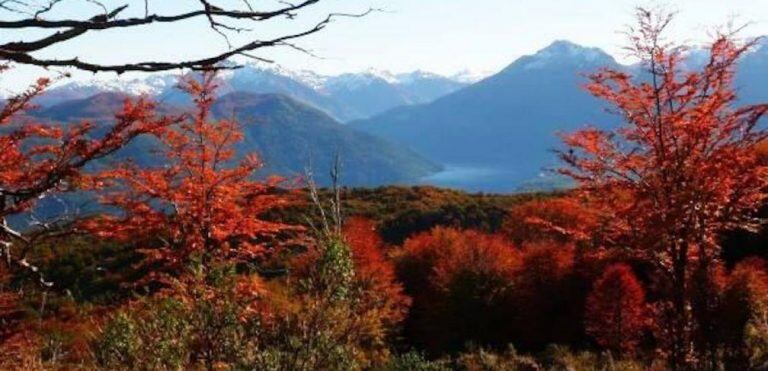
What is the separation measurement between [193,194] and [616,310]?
13.1 metres

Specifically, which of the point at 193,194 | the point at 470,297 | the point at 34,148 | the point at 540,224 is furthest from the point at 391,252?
the point at 34,148

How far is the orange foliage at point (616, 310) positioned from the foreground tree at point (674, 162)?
304 inches

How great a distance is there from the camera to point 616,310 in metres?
22.1

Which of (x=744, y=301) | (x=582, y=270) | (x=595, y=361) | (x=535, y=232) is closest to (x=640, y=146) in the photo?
(x=595, y=361)

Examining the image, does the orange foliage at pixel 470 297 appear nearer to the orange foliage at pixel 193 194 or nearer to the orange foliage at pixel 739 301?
the orange foliage at pixel 739 301

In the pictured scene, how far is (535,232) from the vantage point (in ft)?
115

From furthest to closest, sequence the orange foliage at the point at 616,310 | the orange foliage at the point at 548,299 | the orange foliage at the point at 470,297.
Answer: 1. the orange foliage at the point at 470,297
2. the orange foliage at the point at 548,299
3. the orange foliage at the point at 616,310

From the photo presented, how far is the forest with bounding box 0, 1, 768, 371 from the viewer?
18.4ft

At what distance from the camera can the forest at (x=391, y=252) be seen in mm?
5598

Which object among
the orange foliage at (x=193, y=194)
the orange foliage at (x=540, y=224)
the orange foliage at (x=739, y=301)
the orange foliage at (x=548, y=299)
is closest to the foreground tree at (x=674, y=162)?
the orange foliage at (x=739, y=301)

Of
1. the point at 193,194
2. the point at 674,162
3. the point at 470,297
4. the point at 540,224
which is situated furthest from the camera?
the point at 540,224

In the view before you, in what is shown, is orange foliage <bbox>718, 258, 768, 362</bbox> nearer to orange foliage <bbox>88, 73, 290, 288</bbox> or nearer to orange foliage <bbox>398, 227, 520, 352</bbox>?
orange foliage <bbox>398, 227, 520, 352</bbox>

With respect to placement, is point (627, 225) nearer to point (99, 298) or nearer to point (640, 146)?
point (640, 146)

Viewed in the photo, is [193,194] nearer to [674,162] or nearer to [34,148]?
[34,148]
